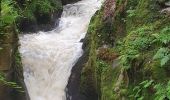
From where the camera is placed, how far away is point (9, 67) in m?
9.20

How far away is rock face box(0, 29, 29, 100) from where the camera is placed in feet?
29.3

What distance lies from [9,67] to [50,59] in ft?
12.3

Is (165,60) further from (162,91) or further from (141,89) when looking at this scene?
(141,89)

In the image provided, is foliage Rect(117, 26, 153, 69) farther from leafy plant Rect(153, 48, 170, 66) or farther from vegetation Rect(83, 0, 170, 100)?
leafy plant Rect(153, 48, 170, 66)

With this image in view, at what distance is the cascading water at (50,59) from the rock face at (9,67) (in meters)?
1.75

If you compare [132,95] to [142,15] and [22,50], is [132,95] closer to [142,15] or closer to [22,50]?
[142,15]

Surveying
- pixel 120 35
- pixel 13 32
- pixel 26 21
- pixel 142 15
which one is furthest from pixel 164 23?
pixel 26 21

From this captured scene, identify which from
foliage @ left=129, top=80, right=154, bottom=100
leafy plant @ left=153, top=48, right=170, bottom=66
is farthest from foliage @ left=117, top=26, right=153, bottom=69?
leafy plant @ left=153, top=48, right=170, bottom=66

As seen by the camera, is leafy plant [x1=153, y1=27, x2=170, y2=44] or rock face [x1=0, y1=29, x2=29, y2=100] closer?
leafy plant [x1=153, y1=27, x2=170, y2=44]

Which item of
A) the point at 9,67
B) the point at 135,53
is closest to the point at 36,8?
the point at 9,67

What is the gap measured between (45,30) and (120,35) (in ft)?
23.1

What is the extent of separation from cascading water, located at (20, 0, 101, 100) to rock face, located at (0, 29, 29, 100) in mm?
1750

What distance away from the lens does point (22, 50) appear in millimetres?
13219

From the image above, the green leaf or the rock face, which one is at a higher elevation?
the green leaf
